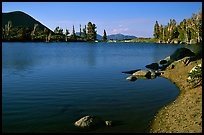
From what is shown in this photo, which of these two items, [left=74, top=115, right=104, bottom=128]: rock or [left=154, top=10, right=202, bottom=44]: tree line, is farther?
[left=154, top=10, right=202, bottom=44]: tree line

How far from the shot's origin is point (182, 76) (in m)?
33.8

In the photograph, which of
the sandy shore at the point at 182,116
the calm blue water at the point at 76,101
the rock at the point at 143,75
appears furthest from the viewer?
the rock at the point at 143,75

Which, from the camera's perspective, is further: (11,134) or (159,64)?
(159,64)

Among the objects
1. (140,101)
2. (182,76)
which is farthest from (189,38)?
(140,101)

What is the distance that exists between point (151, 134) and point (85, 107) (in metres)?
7.20

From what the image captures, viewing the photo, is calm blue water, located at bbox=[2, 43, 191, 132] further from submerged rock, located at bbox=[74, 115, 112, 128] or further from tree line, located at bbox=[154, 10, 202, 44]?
tree line, located at bbox=[154, 10, 202, 44]

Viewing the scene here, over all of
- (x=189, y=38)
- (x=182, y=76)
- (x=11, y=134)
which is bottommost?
(x=11, y=134)

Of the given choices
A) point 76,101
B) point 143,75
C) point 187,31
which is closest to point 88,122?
point 76,101

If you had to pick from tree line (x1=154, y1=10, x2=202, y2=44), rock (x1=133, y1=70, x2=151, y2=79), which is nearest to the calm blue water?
rock (x1=133, y1=70, x2=151, y2=79)

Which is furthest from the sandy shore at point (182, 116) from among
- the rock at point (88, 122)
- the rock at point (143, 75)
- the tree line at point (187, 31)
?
the tree line at point (187, 31)

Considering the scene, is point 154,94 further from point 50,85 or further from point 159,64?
point 159,64

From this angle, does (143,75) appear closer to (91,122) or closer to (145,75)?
(145,75)

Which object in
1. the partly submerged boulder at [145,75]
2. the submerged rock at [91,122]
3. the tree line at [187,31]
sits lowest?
the submerged rock at [91,122]

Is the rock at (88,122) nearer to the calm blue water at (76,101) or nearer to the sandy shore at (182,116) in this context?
the calm blue water at (76,101)
